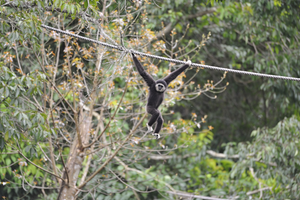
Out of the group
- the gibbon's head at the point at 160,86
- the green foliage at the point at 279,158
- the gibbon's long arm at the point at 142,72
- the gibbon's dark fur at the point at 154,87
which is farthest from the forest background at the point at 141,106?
the gibbon's head at the point at 160,86

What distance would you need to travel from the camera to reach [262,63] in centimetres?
802

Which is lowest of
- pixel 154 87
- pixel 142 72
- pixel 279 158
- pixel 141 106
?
pixel 279 158

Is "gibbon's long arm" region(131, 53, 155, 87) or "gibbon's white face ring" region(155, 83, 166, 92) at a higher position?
"gibbon's long arm" region(131, 53, 155, 87)

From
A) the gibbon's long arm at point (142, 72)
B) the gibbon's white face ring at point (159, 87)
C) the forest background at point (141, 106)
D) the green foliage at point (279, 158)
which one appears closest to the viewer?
the gibbon's white face ring at point (159, 87)

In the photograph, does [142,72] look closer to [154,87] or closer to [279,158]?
[154,87]

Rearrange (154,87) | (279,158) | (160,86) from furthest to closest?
1. (279,158)
2. (154,87)
3. (160,86)

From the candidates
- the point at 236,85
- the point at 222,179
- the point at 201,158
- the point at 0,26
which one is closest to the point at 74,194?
the point at 0,26

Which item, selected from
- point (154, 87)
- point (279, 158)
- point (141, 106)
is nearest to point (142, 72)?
point (154, 87)

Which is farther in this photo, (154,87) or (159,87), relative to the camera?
(154,87)

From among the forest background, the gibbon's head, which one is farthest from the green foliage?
the gibbon's head

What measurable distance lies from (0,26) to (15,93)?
950mm

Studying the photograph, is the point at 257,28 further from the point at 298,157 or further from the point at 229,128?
the point at 229,128

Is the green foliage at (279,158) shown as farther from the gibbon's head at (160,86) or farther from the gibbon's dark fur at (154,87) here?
the gibbon's head at (160,86)

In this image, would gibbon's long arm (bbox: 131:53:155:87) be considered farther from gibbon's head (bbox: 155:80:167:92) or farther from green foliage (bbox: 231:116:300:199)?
green foliage (bbox: 231:116:300:199)
